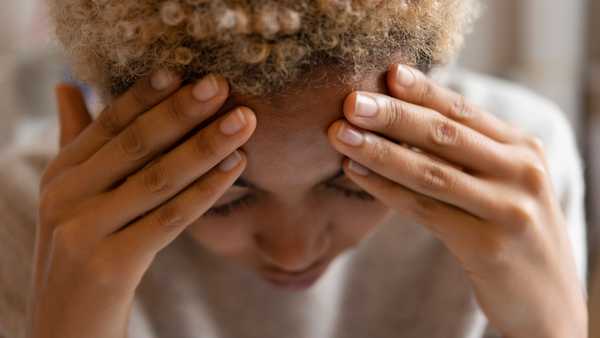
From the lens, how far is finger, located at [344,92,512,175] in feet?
1.88

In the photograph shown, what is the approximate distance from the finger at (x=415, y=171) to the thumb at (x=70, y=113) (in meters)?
0.35

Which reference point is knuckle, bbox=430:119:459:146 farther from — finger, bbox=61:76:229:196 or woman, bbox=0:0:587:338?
finger, bbox=61:76:229:196

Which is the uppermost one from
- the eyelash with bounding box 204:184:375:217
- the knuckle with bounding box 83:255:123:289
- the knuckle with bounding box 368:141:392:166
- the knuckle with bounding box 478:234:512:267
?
the knuckle with bounding box 368:141:392:166

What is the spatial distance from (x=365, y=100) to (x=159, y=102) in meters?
0.18

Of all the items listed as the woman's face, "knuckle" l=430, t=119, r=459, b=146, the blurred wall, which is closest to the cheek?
the woman's face

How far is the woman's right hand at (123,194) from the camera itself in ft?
1.89

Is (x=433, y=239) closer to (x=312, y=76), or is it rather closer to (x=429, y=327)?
(x=429, y=327)

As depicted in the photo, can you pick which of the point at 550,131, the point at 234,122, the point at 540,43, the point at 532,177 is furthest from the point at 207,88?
the point at 540,43

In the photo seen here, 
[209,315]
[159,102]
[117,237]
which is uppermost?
[159,102]

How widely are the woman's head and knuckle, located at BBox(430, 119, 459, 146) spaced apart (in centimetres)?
6

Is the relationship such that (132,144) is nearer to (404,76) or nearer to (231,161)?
(231,161)

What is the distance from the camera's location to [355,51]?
1.81ft

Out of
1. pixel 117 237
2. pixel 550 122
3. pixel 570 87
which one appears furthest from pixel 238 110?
pixel 570 87

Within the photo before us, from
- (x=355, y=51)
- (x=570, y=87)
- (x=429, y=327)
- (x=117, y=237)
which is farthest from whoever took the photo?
(x=570, y=87)
